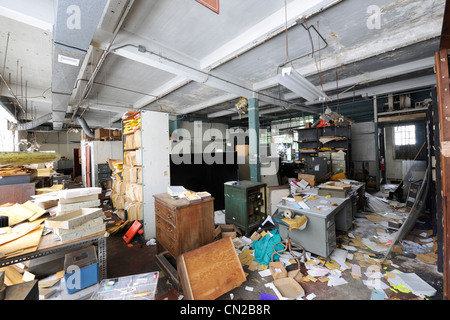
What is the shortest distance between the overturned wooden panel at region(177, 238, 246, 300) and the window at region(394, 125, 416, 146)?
9.51 m

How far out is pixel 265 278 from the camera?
2.31 m

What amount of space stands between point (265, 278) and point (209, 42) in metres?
3.78

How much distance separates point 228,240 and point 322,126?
5729 mm

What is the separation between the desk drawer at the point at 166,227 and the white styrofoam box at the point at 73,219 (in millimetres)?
720

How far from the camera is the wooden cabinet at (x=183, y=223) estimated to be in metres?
2.11

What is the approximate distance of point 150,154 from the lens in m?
3.28

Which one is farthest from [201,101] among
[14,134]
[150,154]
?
[14,134]

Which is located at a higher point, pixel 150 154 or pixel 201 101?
pixel 201 101

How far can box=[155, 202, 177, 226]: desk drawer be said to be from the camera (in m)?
2.14

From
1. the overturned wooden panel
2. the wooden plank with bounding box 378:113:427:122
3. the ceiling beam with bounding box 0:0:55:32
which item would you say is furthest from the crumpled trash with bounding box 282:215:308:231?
the wooden plank with bounding box 378:113:427:122

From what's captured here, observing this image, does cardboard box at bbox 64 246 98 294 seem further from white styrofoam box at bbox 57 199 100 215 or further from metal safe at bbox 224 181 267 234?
metal safe at bbox 224 181 267 234

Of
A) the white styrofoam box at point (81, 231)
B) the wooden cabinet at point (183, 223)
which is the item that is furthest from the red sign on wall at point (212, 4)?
the white styrofoam box at point (81, 231)

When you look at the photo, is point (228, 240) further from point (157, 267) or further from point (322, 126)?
point (322, 126)

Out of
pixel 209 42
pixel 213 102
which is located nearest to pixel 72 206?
pixel 209 42
